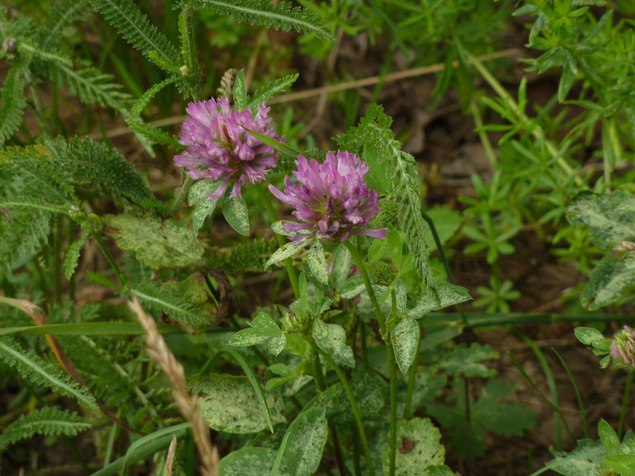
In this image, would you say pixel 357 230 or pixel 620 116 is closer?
pixel 357 230

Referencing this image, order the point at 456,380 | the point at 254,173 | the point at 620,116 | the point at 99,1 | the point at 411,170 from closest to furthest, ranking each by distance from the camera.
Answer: the point at 411,170 → the point at 254,173 → the point at 99,1 → the point at 620,116 → the point at 456,380

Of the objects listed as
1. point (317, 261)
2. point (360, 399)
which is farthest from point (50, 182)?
point (360, 399)

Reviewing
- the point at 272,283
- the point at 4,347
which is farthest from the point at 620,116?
the point at 4,347

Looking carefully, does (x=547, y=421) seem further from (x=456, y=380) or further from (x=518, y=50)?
(x=518, y=50)

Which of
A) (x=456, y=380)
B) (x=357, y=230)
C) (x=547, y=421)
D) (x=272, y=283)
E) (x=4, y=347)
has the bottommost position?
(x=547, y=421)

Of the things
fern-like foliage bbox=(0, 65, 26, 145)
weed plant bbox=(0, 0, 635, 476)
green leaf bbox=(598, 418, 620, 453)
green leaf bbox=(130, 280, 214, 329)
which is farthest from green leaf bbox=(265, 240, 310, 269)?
fern-like foliage bbox=(0, 65, 26, 145)

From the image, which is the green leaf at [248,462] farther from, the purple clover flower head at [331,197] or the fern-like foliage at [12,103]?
the fern-like foliage at [12,103]

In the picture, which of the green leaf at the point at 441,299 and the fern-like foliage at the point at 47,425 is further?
the fern-like foliage at the point at 47,425

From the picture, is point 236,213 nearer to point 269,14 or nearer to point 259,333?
point 259,333

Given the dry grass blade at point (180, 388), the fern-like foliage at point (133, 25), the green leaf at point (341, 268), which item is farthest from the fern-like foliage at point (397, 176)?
the fern-like foliage at point (133, 25)
